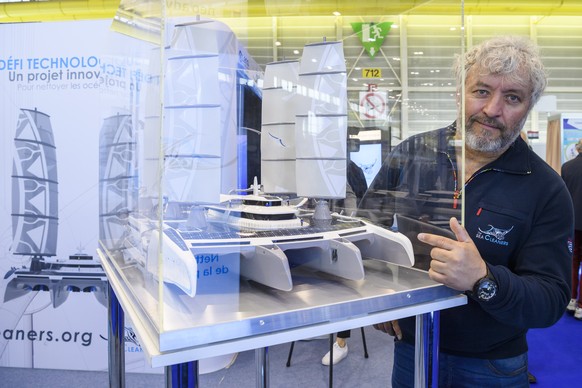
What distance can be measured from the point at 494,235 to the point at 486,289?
0.24 m

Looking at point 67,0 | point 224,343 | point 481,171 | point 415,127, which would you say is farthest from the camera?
point 67,0

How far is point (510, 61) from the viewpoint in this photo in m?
0.98

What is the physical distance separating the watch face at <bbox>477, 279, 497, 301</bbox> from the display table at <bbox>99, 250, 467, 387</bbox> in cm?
3

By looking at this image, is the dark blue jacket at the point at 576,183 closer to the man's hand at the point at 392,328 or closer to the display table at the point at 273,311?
the man's hand at the point at 392,328

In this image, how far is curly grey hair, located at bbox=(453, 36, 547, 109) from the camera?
98 cm

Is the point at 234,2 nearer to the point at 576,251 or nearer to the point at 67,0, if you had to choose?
the point at 576,251

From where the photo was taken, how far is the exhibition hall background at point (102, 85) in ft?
3.54

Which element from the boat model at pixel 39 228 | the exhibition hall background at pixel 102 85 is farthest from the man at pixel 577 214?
the boat model at pixel 39 228

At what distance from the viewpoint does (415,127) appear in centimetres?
116

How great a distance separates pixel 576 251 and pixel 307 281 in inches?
141

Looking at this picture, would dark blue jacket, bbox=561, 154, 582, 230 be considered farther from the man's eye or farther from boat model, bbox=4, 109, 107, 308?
boat model, bbox=4, 109, 107, 308

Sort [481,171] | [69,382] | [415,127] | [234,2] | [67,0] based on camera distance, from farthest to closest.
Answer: [67,0] → [69,382] → [415,127] → [481,171] → [234,2]

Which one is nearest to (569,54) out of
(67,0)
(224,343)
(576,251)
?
(576,251)

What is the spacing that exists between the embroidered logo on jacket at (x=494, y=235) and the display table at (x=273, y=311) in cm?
24
